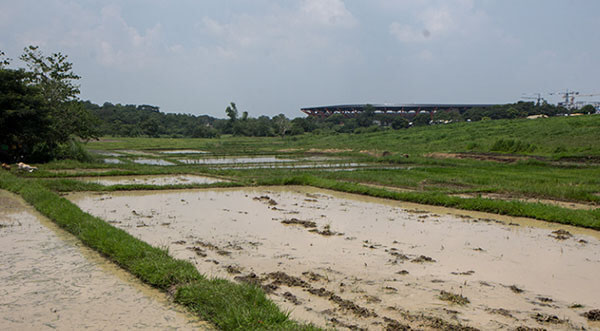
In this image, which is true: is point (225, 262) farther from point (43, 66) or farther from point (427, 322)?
point (43, 66)

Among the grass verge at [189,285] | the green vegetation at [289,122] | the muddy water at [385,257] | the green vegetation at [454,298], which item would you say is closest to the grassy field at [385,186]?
the grass verge at [189,285]

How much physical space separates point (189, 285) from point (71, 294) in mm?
1222

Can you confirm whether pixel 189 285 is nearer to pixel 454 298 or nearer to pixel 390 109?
pixel 454 298

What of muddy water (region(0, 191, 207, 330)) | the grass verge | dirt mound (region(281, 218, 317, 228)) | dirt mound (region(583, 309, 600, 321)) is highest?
the grass verge

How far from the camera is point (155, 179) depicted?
16250 mm

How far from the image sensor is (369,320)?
13.5 feet

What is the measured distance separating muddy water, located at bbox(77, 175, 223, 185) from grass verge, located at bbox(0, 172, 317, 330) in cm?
753

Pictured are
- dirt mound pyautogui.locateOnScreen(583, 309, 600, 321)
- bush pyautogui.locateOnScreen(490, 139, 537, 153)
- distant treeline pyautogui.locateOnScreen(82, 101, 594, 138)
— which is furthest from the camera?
distant treeline pyautogui.locateOnScreen(82, 101, 594, 138)

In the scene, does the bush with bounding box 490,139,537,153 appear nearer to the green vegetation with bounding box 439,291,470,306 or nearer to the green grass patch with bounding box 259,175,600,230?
the green grass patch with bounding box 259,175,600,230

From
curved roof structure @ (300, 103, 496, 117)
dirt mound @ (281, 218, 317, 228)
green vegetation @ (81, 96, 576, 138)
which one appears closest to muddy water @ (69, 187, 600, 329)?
dirt mound @ (281, 218, 317, 228)

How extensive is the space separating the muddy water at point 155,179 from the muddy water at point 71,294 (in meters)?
8.25

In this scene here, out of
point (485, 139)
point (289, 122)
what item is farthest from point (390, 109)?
point (485, 139)

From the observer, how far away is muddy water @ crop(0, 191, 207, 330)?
408cm

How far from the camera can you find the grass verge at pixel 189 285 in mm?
3840
